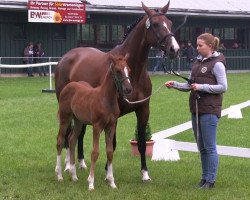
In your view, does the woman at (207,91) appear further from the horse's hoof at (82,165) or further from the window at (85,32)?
the window at (85,32)

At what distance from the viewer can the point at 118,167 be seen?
958cm

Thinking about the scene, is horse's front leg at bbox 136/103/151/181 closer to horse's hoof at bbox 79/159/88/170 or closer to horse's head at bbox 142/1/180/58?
horse's head at bbox 142/1/180/58

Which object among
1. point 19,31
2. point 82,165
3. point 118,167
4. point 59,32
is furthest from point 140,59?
point 59,32

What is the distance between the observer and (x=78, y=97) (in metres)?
8.27

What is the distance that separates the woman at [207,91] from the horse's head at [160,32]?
374mm

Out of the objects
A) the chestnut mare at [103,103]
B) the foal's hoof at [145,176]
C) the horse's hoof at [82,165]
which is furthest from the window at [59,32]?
the foal's hoof at [145,176]

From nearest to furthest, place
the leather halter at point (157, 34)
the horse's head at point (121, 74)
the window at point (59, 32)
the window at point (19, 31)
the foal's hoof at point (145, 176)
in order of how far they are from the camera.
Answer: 1. the horse's head at point (121, 74)
2. the leather halter at point (157, 34)
3. the foal's hoof at point (145, 176)
4. the window at point (19, 31)
5. the window at point (59, 32)

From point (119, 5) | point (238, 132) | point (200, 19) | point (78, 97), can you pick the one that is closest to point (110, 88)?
point (78, 97)

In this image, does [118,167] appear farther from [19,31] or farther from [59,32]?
[59,32]

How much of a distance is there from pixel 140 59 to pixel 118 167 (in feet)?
6.46

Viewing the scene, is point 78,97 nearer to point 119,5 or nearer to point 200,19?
point 119,5

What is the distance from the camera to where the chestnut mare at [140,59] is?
814cm

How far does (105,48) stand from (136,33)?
28.2 metres

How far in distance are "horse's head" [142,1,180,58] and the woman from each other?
0.37 metres
